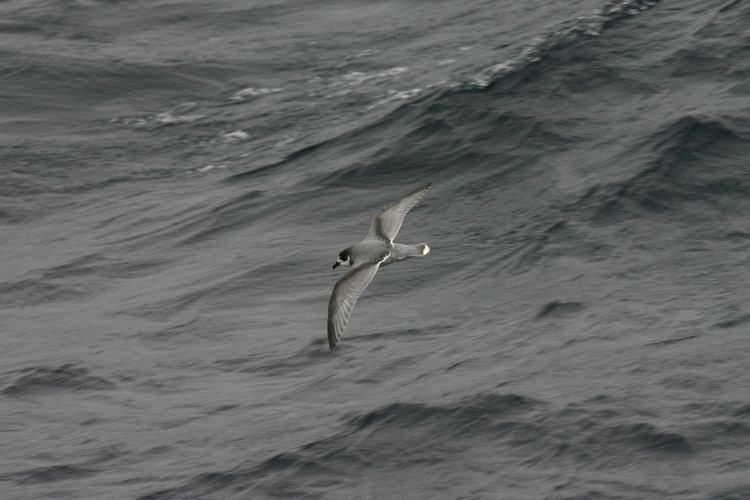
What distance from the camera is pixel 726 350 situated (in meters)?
14.1

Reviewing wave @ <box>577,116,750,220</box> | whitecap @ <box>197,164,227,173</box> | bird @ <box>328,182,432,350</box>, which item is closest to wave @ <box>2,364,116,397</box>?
bird @ <box>328,182,432,350</box>

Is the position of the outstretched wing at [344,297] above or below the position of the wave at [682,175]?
above

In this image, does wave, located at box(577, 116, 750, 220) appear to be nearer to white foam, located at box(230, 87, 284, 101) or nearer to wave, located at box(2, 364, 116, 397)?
wave, located at box(2, 364, 116, 397)

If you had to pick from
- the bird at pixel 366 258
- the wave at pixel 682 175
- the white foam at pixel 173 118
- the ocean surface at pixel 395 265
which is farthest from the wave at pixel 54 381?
the white foam at pixel 173 118

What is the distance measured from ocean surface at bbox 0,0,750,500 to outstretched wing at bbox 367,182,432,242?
1.57 metres

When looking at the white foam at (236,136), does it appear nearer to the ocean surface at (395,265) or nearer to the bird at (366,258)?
the ocean surface at (395,265)

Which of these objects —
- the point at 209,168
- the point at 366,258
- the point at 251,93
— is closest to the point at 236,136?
the point at 209,168

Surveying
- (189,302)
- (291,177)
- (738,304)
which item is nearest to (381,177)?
(291,177)

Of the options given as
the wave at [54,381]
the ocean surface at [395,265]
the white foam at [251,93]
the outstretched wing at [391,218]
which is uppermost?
the outstretched wing at [391,218]

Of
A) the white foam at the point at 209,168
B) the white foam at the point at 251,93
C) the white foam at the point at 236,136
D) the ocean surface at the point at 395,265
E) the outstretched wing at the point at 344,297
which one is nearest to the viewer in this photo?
the ocean surface at the point at 395,265

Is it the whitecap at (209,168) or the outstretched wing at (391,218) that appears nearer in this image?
the outstretched wing at (391,218)

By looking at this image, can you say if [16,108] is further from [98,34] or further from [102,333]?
[102,333]

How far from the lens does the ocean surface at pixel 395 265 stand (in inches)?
527

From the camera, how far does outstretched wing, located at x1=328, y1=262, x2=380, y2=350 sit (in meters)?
13.8
